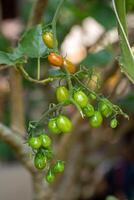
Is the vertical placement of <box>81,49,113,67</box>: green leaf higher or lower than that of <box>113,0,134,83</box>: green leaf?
higher

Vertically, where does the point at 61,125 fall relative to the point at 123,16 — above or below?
below

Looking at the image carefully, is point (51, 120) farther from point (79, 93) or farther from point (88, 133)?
point (88, 133)

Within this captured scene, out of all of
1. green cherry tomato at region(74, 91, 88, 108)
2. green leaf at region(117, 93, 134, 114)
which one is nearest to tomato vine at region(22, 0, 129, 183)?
green cherry tomato at region(74, 91, 88, 108)

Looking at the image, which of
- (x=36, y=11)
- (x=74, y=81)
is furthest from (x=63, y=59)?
(x=36, y=11)

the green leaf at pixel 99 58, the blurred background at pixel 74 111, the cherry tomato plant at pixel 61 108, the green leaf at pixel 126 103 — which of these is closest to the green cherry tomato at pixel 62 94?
the cherry tomato plant at pixel 61 108

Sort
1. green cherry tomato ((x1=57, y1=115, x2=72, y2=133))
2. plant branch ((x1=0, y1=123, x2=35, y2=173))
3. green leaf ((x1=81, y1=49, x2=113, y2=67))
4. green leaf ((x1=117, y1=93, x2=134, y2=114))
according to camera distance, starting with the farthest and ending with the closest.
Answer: green leaf ((x1=117, y1=93, x2=134, y2=114)), green leaf ((x1=81, y1=49, x2=113, y2=67)), plant branch ((x1=0, y1=123, x2=35, y2=173)), green cherry tomato ((x1=57, y1=115, x2=72, y2=133))

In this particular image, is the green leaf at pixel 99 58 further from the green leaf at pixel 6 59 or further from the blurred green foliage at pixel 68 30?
the green leaf at pixel 6 59

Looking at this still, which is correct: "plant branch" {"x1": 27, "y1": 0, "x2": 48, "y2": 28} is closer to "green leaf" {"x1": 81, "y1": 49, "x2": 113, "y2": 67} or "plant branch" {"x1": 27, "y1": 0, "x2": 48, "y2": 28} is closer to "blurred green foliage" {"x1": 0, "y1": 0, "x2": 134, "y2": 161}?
"blurred green foliage" {"x1": 0, "y1": 0, "x2": 134, "y2": 161}

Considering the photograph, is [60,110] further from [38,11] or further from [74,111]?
[74,111]
